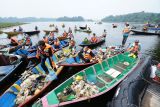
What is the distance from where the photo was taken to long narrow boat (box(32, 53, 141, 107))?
6535mm

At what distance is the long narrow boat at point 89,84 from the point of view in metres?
6.54

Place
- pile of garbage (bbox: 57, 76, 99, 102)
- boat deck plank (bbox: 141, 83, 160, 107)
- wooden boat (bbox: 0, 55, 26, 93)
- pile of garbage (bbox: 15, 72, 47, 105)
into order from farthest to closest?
wooden boat (bbox: 0, 55, 26, 93)
pile of garbage (bbox: 15, 72, 47, 105)
pile of garbage (bbox: 57, 76, 99, 102)
boat deck plank (bbox: 141, 83, 160, 107)

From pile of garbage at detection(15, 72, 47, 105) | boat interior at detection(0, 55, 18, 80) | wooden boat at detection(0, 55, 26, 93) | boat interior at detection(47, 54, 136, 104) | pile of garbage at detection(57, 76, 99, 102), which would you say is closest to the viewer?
pile of garbage at detection(57, 76, 99, 102)

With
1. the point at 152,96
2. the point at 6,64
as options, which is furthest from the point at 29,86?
the point at 152,96

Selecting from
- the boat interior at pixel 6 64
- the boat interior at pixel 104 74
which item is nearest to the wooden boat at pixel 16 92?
the boat interior at pixel 104 74

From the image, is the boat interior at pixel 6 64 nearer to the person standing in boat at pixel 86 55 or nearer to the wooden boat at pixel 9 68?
the wooden boat at pixel 9 68

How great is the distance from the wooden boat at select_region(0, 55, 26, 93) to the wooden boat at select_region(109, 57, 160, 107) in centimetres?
652

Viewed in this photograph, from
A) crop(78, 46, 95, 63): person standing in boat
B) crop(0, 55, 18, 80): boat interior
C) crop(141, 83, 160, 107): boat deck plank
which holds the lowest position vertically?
crop(141, 83, 160, 107): boat deck plank

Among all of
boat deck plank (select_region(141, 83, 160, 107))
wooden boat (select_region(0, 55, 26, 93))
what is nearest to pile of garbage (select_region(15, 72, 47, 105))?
wooden boat (select_region(0, 55, 26, 93))

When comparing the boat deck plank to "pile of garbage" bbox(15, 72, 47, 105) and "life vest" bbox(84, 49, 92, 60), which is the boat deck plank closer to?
"life vest" bbox(84, 49, 92, 60)

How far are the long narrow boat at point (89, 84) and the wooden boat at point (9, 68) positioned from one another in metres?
3.73

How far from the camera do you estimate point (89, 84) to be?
829 centimetres

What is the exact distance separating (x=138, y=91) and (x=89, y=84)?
262cm

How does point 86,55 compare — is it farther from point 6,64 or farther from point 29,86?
point 6,64
